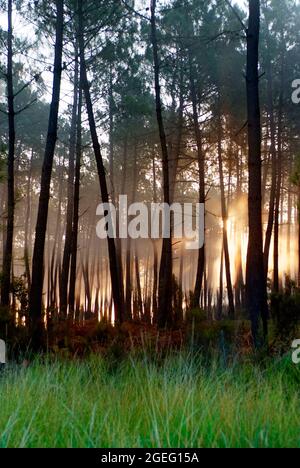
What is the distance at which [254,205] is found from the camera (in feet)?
28.5

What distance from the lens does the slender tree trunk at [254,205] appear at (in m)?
8.47

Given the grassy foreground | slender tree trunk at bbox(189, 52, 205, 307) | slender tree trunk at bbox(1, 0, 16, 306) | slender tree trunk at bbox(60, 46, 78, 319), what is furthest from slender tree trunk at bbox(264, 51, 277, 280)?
the grassy foreground

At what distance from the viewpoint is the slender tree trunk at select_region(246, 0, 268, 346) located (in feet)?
27.8

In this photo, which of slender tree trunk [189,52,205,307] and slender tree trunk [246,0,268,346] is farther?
slender tree trunk [189,52,205,307]

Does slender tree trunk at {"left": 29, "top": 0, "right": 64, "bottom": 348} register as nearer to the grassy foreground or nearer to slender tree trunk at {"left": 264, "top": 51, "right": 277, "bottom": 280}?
the grassy foreground

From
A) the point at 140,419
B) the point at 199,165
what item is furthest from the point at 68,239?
the point at 140,419

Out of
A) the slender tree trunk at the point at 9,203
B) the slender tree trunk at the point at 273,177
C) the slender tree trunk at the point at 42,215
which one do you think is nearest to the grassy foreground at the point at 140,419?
the slender tree trunk at the point at 42,215

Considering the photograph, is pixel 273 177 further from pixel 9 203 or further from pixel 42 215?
pixel 42 215

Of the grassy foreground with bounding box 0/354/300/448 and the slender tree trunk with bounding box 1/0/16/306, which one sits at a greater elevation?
the slender tree trunk with bounding box 1/0/16/306

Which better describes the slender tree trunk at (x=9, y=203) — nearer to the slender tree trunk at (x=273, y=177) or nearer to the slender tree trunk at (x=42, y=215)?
the slender tree trunk at (x=42, y=215)

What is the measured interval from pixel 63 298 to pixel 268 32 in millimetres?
12248

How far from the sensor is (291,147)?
21.9 meters
